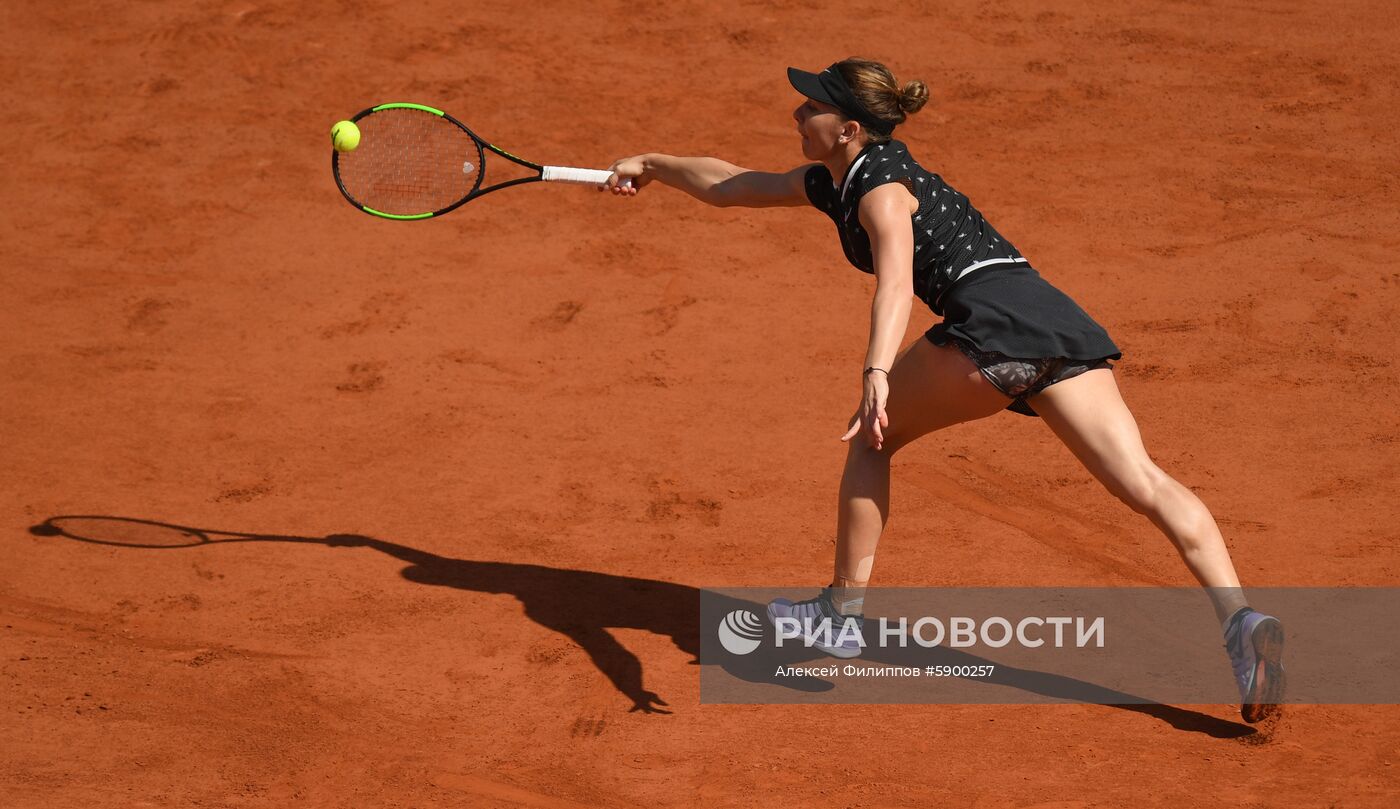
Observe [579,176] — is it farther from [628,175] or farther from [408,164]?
[408,164]

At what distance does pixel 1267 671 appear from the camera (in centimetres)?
379

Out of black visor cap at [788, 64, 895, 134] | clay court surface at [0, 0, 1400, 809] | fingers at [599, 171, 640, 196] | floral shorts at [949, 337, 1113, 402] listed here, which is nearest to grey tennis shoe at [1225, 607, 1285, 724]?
clay court surface at [0, 0, 1400, 809]

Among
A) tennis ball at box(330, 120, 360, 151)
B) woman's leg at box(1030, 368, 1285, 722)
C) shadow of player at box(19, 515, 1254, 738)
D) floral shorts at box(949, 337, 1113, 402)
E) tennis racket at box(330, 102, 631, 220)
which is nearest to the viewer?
woman's leg at box(1030, 368, 1285, 722)

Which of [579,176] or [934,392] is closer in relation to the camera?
[934,392]

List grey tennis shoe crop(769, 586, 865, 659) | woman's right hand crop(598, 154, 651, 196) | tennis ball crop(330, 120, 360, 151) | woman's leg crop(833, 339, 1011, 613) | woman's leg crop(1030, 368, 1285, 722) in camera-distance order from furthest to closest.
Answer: tennis ball crop(330, 120, 360, 151) → woman's right hand crop(598, 154, 651, 196) → grey tennis shoe crop(769, 586, 865, 659) → woman's leg crop(833, 339, 1011, 613) → woman's leg crop(1030, 368, 1285, 722)

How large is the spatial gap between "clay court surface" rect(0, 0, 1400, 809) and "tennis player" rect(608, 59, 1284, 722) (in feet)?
1.88

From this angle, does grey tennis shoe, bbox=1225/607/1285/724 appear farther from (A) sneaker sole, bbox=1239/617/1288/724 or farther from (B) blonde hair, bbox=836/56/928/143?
(B) blonde hair, bbox=836/56/928/143

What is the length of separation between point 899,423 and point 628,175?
123 centimetres

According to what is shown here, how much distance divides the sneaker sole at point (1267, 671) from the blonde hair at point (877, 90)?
1.63 m

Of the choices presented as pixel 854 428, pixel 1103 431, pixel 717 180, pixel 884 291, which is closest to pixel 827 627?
pixel 854 428

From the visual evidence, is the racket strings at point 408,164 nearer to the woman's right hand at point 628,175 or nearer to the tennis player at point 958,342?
the woman's right hand at point 628,175

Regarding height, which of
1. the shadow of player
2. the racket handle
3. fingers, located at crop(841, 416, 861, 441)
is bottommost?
the shadow of player

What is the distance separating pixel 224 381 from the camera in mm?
6230

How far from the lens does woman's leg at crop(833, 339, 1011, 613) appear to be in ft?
13.2
